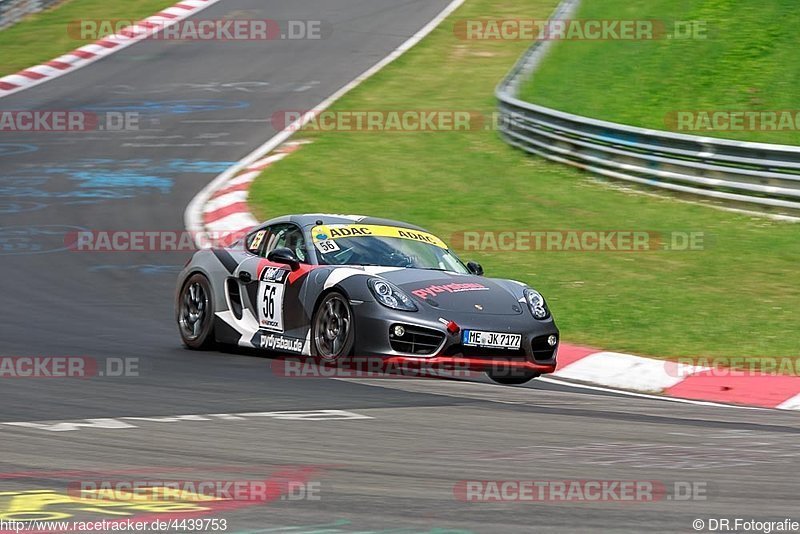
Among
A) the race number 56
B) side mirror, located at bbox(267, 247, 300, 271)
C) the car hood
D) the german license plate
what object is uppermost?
side mirror, located at bbox(267, 247, 300, 271)

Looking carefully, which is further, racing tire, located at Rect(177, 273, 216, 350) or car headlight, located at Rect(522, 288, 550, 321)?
racing tire, located at Rect(177, 273, 216, 350)

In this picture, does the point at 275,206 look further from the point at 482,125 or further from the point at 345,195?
the point at 482,125

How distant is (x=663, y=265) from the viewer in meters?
13.9

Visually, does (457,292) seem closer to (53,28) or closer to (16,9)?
(53,28)

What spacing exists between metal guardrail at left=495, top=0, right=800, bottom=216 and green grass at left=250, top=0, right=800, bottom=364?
1.02ft

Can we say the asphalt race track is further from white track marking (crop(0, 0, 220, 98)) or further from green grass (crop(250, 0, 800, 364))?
white track marking (crop(0, 0, 220, 98))

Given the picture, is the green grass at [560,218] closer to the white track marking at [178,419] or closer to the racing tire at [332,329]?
the racing tire at [332,329]

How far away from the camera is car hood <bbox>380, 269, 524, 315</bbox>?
9.38m

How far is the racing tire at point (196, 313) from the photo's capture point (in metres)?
10.9

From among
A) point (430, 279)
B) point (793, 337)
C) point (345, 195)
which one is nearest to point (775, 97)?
point (345, 195)

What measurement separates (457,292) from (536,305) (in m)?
0.58

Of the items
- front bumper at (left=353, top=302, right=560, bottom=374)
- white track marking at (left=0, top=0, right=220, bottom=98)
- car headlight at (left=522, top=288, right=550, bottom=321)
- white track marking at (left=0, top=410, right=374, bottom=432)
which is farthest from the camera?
white track marking at (left=0, top=0, right=220, bottom=98)

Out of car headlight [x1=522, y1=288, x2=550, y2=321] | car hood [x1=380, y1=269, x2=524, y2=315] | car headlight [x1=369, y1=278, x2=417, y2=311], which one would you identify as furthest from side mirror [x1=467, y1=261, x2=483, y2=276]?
car headlight [x1=369, y1=278, x2=417, y2=311]

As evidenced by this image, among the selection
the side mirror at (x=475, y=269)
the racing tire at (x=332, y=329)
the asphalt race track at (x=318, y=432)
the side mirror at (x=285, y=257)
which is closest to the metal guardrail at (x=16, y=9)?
the asphalt race track at (x=318, y=432)
